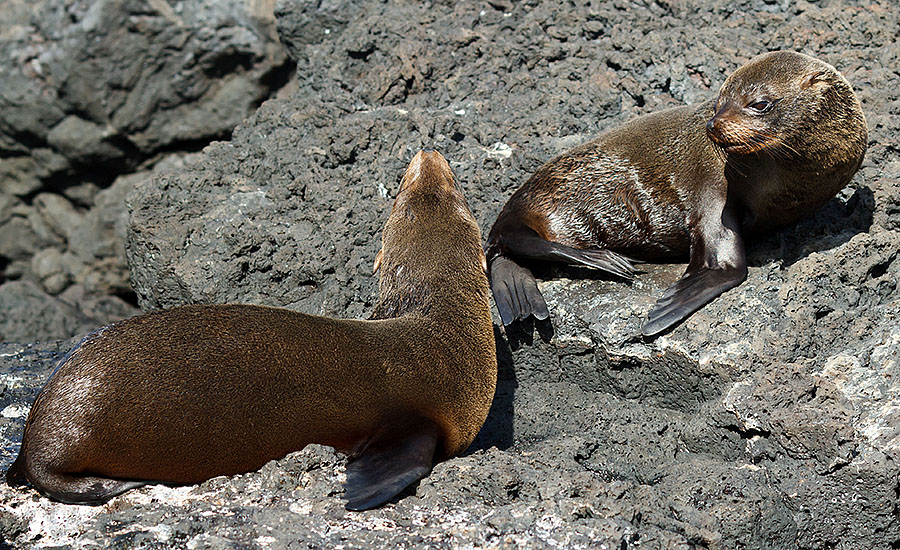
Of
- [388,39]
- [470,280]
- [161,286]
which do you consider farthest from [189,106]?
[470,280]

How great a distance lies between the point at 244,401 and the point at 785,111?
274 cm

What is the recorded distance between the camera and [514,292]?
4906 millimetres

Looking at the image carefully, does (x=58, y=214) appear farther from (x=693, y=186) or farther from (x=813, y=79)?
(x=813, y=79)

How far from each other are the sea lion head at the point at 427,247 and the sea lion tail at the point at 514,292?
35 centimetres

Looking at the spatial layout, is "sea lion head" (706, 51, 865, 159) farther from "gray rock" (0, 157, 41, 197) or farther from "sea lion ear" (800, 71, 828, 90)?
"gray rock" (0, 157, 41, 197)

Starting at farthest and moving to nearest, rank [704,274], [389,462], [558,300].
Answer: [558,300]
[704,274]
[389,462]

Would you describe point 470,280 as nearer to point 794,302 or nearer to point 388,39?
point 794,302

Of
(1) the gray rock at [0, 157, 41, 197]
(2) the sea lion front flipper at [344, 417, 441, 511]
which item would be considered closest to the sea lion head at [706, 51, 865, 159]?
(2) the sea lion front flipper at [344, 417, 441, 511]

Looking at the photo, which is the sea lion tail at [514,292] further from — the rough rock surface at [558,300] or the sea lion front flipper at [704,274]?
the sea lion front flipper at [704,274]

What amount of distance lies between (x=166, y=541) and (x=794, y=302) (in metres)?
2.83

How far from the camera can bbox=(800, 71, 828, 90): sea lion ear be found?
4.50 meters

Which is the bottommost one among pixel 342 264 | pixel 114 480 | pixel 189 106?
pixel 189 106

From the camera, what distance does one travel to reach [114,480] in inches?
141

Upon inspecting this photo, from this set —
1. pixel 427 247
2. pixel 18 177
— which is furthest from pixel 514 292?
pixel 18 177
